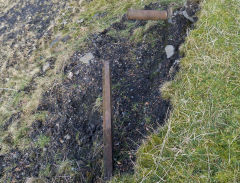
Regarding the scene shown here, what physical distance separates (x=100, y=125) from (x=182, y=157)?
1.24 meters

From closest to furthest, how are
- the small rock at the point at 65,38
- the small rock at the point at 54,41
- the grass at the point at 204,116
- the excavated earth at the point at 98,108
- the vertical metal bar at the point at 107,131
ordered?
the grass at the point at 204,116
the vertical metal bar at the point at 107,131
the excavated earth at the point at 98,108
the small rock at the point at 65,38
the small rock at the point at 54,41

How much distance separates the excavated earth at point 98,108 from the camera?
2875 millimetres

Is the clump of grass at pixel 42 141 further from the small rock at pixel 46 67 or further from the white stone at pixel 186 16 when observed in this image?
the white stone at pixel 186 16

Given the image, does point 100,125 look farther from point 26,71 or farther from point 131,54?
point 26,71

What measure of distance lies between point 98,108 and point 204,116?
1483 millimetres

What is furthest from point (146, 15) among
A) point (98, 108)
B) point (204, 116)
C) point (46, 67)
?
point (46, 67)

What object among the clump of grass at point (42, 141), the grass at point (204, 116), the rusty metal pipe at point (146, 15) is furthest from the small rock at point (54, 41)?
the grass at point (204, 116)

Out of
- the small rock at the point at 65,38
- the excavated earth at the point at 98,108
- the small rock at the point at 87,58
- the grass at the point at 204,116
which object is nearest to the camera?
the grass at the point at 204,116

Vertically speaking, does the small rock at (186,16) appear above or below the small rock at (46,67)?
above

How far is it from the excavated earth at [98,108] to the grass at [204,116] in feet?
0.69

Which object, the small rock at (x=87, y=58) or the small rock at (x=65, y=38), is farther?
the small rock at (x=65, y=38)

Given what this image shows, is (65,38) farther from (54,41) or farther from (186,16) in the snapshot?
(186,16)

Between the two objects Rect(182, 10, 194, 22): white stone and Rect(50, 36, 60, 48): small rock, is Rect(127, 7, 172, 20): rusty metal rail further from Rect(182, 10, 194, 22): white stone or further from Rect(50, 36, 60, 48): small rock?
Rect(50, 36, 60, 48): small rock

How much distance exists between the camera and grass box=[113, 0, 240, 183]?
7.16ft
